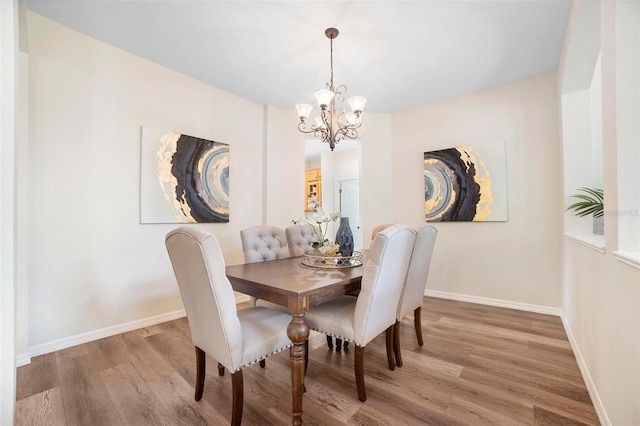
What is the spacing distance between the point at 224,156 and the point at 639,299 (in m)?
3.53

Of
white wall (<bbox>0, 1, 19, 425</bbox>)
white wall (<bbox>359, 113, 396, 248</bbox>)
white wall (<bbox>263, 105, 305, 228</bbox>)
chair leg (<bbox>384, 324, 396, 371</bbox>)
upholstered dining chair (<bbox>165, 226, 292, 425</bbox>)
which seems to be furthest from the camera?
white wall (<bbox>359, 113, 396, 248</bbox>)

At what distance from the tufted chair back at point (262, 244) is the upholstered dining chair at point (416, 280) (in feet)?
Answer: 3.66

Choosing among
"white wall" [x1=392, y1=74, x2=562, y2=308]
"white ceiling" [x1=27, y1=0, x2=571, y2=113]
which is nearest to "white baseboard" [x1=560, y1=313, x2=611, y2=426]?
"white wall" [x1=392, y1=74, x2=562, y2=308]

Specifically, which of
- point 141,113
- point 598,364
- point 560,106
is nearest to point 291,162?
point 141,113

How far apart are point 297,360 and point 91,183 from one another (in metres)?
2.40

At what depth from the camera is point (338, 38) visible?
2.48 metres

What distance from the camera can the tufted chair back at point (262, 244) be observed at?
2348 millimetres

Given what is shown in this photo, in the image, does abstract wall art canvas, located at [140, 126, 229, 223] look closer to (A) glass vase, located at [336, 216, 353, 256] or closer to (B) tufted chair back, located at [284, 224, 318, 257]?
(B) tufted chair back, located at [284, 224, 318, 257]

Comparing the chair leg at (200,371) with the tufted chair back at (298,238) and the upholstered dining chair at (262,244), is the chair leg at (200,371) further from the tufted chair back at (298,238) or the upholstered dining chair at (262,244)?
the tufted chair back at (298,238)

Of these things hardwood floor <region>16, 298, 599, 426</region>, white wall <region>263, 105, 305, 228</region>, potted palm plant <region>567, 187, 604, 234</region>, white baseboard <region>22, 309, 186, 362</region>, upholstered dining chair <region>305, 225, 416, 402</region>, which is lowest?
hardwood floor <region>16, 298, 599, 426</region>

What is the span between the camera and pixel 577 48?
225 cm

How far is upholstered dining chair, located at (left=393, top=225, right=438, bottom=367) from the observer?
2.04 m

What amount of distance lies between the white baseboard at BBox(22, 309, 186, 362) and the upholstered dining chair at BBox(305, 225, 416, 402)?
6.37 ft

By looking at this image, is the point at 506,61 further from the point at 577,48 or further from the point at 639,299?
the point at 639,299
